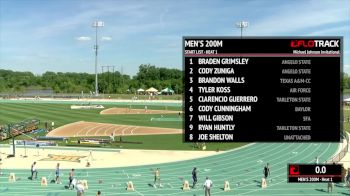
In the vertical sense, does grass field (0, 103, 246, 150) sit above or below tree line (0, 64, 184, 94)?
below

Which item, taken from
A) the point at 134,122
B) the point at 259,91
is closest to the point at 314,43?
the point at 259,91

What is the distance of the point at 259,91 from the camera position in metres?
14.7

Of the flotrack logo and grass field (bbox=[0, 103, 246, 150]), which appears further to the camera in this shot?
grass field (bbox=[0, 103, 246, 150])

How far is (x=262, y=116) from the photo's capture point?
1463 centimetres
